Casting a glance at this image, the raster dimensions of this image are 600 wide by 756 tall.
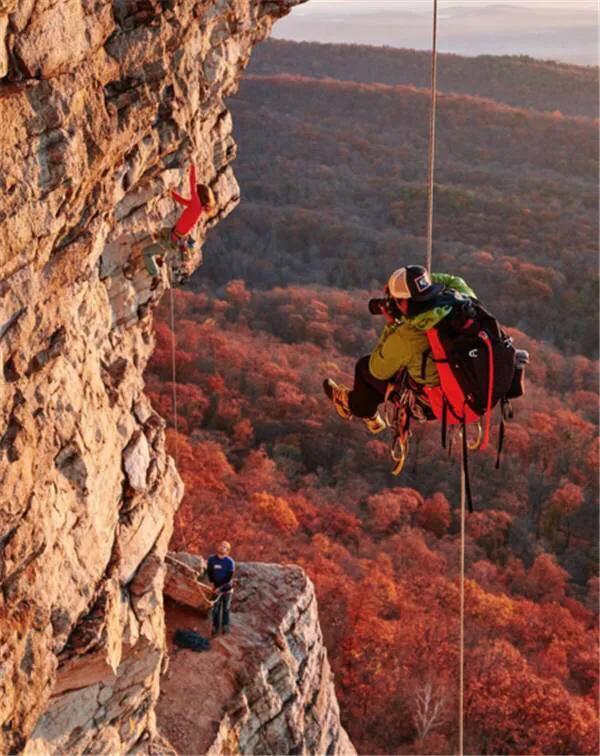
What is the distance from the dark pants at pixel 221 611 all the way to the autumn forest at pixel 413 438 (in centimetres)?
1108

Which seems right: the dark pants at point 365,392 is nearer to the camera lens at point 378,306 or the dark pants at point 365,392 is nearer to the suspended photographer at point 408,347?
the suspended photographer at point 408,347

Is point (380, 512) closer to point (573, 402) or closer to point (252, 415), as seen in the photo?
point (252, 415)

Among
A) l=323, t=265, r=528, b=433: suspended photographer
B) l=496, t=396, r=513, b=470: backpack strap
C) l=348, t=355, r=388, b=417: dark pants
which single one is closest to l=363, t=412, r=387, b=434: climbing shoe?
l=323, t=265, r=528, b=433: suspended photographer

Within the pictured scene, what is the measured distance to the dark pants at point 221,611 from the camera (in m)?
11.8

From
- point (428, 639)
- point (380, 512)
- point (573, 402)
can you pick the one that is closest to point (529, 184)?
point (573, 402)

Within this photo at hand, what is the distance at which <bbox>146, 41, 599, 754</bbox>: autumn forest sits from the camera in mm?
23672

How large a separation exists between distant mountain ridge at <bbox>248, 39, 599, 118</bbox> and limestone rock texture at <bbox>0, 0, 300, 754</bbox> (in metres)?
75.9

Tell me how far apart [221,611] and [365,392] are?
→ 5435 mm

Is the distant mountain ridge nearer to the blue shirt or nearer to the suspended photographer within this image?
the blue shirt

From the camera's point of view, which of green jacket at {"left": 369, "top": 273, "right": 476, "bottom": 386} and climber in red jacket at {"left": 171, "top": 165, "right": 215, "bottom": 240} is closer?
green jacket at {"left": 369, "top": 273, "right": 476, "bottom": 386}

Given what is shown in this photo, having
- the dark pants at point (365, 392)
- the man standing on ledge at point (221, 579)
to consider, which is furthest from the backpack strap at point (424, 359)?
the man standing on ledge at point (221, 579)

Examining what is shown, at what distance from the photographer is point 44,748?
7.84m

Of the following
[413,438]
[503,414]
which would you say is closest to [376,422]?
[503,414]

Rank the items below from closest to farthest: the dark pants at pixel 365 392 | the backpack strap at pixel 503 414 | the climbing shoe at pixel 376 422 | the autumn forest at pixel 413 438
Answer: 1. the backpack strap at pixel 503 414
2. the dark pants at pixel 365 392
3. the climbing shoe at pixel 376 422
4. the autumn forest at pixel 413 438
